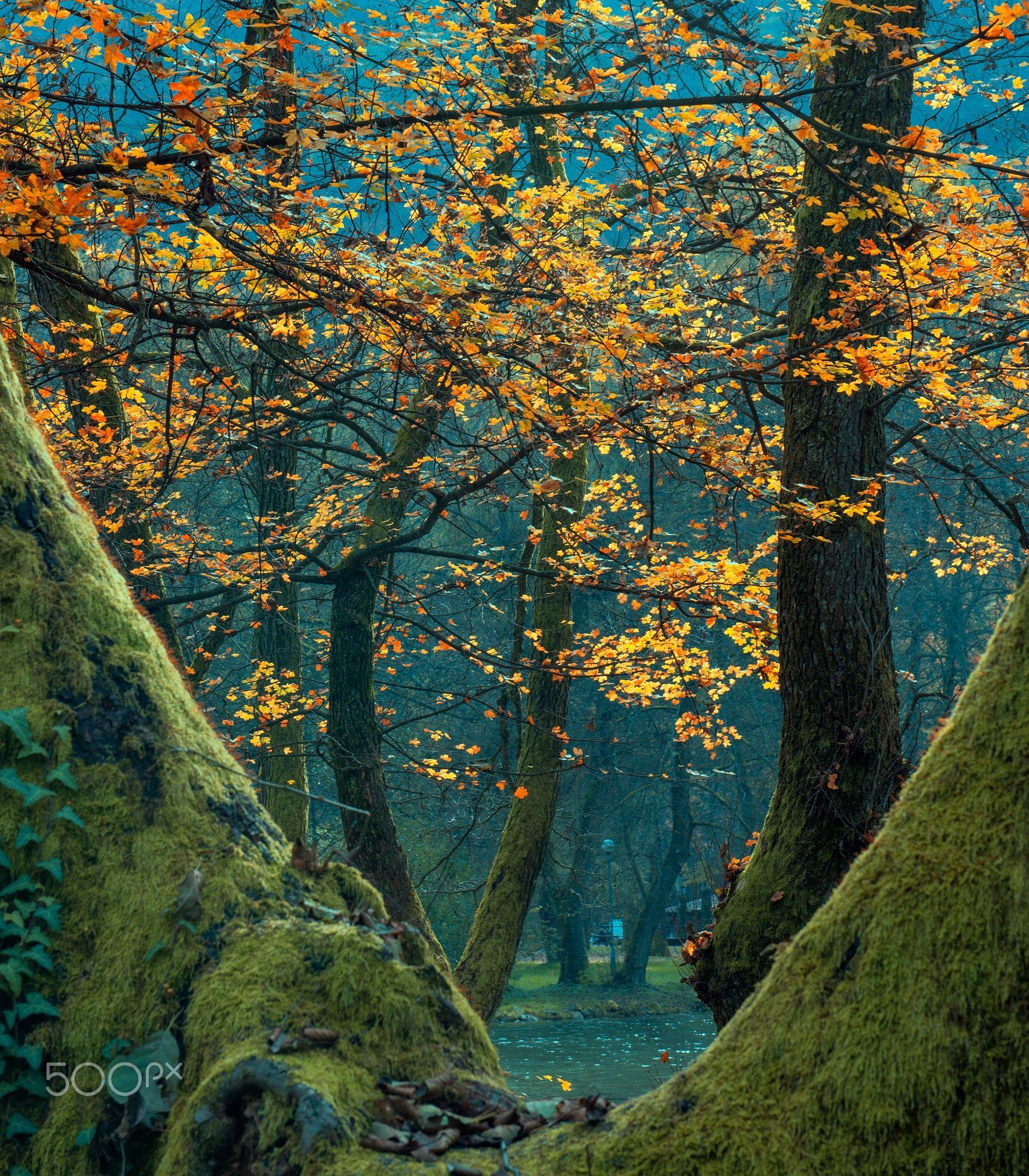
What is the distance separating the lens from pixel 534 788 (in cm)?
919

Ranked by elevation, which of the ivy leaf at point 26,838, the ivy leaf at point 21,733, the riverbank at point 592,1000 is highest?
the ivy leaf at point 21,733

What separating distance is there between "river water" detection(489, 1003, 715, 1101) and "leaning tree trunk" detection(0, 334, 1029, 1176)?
11.0 m

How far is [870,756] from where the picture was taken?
17.1 feet

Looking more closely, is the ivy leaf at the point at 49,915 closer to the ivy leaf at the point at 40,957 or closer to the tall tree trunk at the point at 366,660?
the ivy leaf at the point at 40,957

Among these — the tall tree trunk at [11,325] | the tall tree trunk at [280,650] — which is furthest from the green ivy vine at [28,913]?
the tall tree trunk at [280,650]

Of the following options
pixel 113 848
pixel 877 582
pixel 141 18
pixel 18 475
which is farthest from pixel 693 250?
pixel 113 848

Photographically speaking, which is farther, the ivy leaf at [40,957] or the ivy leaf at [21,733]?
the ivy leaf at [21,733]

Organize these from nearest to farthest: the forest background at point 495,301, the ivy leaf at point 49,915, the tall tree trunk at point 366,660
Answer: the ivy leaf at point 49,915, the forest background at point 495,301, the tall tree trunk at point 366,660

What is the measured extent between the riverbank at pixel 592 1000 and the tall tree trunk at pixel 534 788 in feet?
44.7

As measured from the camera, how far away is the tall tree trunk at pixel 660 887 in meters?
21.2

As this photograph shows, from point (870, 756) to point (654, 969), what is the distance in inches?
910

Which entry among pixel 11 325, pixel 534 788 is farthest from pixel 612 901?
pixel 11 325

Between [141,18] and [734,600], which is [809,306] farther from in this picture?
[141,18]

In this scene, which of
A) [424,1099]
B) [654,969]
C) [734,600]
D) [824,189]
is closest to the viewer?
[424,1099]
